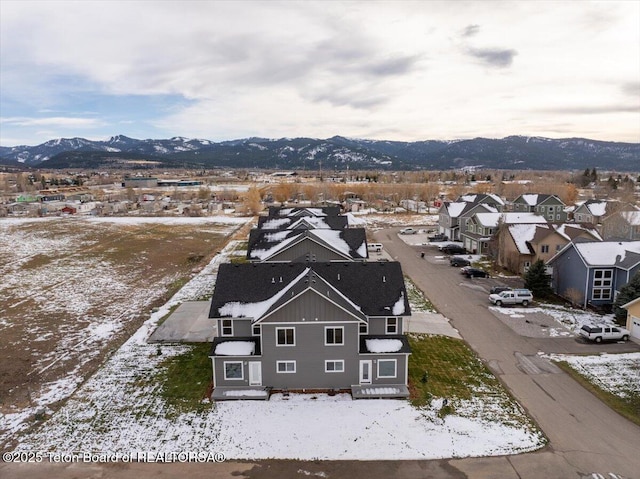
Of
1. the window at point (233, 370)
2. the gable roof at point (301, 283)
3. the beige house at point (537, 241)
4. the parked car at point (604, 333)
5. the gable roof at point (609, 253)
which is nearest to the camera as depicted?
the window at point (233, 370)

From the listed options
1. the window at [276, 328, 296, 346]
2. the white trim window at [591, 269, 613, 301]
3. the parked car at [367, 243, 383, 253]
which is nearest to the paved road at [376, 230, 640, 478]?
the white trim window at [591, 269, 613, 301]

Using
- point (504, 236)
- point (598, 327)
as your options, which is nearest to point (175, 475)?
point (598, 327)

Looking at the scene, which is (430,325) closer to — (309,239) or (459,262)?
(309,239)

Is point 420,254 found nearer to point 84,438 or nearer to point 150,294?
point 150,294

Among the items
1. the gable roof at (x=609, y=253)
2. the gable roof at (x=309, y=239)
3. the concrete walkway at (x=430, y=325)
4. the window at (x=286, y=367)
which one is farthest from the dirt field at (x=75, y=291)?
the gable roof at (x=609, y=253)

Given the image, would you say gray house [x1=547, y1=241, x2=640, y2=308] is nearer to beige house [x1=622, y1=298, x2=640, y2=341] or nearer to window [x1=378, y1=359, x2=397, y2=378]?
beige house [x1=622, y1=298, x2=640, y2=341]

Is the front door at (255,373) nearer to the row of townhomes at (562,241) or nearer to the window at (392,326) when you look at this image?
the window at (392,326)

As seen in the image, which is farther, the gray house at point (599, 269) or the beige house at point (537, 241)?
the beige house at point (537, 241)
